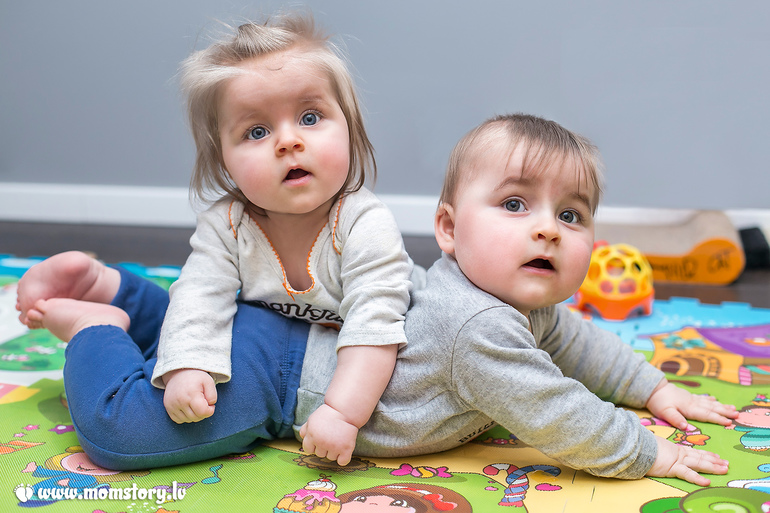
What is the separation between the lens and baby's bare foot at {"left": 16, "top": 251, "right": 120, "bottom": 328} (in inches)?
39.0

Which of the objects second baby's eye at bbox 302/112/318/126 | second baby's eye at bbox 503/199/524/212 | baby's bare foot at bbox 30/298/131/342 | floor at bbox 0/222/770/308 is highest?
second baby's eye at bbox 302/112/318/126

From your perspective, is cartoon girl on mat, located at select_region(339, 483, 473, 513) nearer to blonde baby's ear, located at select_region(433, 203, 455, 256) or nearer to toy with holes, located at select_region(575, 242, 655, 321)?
blonde baby's ear, located at select_region(433, 203, 455, 256)

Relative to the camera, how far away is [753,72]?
1.97m

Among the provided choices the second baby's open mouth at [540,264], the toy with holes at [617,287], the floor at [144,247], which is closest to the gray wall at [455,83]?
the floor at [144,247]

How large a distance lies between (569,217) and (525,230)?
→ 71 mm

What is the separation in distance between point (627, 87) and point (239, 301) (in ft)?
5.18

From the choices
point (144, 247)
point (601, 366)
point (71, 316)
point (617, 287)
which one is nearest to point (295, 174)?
point (71, 316)

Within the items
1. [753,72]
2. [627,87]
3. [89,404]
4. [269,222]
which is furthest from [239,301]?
[753,72]

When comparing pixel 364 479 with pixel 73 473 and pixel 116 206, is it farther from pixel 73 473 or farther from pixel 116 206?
pixel 116 206

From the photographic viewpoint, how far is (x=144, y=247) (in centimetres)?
218

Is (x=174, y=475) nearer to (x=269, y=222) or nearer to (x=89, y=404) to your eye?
(x=89, y=404)

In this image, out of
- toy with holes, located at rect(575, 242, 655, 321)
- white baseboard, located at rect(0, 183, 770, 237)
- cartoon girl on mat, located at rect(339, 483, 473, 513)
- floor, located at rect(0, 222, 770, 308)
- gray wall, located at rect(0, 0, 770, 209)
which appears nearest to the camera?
cartoon girl on mat, located at rect(339, 483, 473, 513)

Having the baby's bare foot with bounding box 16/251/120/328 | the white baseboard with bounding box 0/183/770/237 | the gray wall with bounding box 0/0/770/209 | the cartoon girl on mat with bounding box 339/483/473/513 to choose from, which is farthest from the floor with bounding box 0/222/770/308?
the cartoon girl on mat with bounding box 339/483/473/513

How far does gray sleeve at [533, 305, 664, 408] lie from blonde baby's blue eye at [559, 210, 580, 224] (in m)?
0.18
